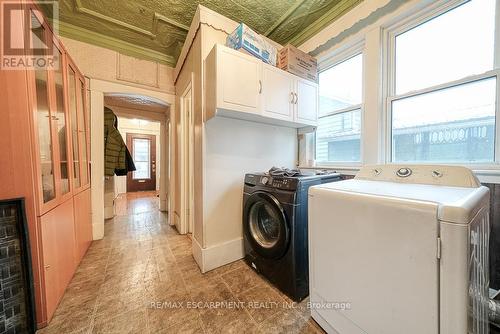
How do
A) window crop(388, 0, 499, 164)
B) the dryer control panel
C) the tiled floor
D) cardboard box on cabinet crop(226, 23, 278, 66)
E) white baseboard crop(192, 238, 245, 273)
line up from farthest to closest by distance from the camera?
white baseboard crop(192, 238, 245, 273) < cardboard box on cabinet crop(226, 23, 278, 66) < window crop(388, 0, 499, 164) < the tiled floor < the dryer control panel

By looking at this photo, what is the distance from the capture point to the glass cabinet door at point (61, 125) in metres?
1.53

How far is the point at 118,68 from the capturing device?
8.51ft

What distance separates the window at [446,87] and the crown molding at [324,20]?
19.6 inches

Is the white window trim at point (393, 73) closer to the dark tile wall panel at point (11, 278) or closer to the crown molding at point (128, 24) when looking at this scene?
the crown molding at point (128, 24)

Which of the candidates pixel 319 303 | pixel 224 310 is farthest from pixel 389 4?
pixel 224 310

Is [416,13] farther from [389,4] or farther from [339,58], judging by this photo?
[339,58]

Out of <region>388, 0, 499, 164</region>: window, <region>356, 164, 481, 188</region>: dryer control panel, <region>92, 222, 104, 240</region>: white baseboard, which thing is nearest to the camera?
<region>356, 164, 481, 188</region>: dryer control panel

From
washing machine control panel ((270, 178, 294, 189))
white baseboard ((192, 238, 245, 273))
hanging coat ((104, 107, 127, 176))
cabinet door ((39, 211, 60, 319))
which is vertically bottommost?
white baseboard ((192, 238, 245, 273))

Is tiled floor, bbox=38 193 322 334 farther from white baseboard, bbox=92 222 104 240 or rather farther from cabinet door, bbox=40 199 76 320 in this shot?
white baseboard, bbox=92 222 104 240

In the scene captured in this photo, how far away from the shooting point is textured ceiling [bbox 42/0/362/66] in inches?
76.2

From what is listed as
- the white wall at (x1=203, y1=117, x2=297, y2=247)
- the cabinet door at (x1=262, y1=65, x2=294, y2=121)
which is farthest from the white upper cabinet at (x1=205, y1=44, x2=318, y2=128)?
the white wall at (x1=203, y1=117, x2=297, y2=247)

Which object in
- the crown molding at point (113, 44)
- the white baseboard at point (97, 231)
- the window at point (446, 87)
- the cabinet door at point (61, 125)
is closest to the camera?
the window at point (446, 87)

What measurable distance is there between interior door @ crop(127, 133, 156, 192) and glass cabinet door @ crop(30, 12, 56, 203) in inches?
213

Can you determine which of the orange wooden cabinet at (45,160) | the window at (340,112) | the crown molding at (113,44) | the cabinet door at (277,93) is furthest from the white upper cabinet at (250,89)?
the crown molding at (113,44)
